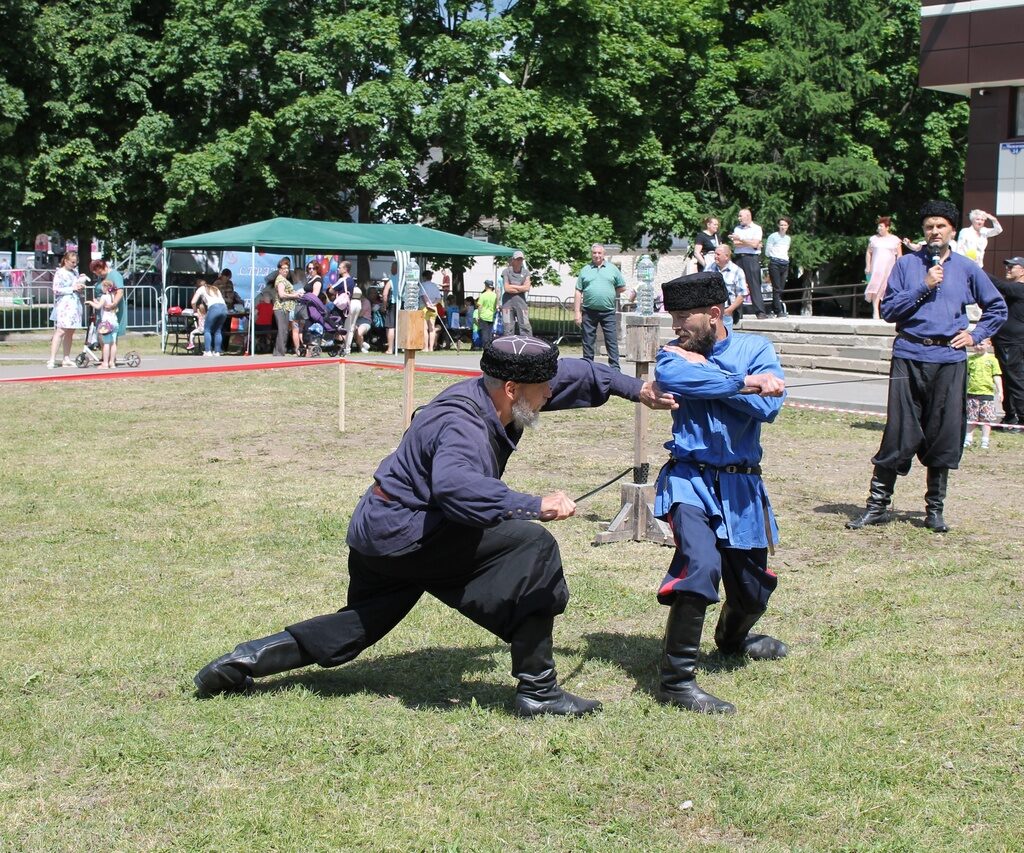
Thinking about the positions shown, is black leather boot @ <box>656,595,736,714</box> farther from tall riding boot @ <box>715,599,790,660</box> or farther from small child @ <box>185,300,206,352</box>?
small child @ <box>185,300,206,352</box>

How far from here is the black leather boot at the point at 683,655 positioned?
5086 mm

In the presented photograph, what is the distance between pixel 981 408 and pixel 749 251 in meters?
7.14

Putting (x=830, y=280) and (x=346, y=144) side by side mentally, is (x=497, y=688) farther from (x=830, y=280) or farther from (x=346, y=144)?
(x=830, y=280)

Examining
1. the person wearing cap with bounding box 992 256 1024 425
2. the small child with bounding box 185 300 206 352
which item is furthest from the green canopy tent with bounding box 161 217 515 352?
the person wearing cap with bounding box 992 256 1024 425

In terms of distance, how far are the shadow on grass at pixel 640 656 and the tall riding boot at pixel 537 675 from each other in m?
0.52

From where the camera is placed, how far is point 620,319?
26828mm

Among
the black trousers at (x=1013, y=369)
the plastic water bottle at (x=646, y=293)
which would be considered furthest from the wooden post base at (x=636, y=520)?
the black trousers at (x=1013, y=369)

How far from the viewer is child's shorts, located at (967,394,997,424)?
13.0 meters

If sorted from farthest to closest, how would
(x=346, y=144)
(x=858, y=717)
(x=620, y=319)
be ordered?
(x=346, y=144) → (x=620, y=319) → (x=858, y=717)

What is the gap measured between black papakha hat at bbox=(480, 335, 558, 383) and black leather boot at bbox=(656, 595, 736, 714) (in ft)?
3.83

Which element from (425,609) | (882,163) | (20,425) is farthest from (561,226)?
(425,609)

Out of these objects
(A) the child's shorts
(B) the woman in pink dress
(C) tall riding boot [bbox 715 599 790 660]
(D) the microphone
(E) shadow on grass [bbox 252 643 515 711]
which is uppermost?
(B) the woman in pink dress

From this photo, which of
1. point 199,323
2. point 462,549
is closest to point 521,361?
point 462,549

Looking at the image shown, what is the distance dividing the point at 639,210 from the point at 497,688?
27065 millimetres
